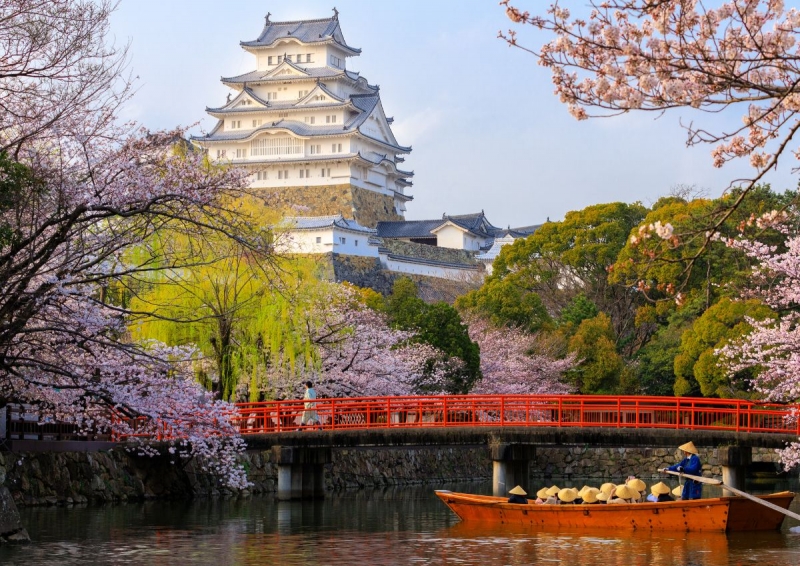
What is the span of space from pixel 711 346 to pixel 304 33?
36.9 metres

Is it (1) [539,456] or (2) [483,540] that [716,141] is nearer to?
(2) [483,540]

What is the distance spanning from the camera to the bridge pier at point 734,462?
25.4 metres

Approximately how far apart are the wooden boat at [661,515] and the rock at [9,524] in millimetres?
7597

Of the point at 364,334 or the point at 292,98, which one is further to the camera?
the point at 292,98

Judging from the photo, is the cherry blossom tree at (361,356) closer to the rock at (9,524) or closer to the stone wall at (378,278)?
the rock at (9,524)

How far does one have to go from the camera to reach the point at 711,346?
39000mm

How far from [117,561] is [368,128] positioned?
51868mm

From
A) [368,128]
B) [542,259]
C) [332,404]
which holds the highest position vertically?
[368,128]

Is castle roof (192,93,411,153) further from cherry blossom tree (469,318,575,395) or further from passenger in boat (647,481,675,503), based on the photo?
passenger in boat (647,481,675,503)

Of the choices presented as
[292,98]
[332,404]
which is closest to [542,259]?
[292,98]

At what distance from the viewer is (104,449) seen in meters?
26.5

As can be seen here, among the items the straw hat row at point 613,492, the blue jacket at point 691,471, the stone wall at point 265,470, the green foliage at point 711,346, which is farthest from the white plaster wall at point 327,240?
the blue jacket at point 691,471

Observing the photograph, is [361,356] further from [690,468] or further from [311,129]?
[311,129]

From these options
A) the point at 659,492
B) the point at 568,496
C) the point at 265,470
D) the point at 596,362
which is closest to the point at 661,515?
the point at 659,492
